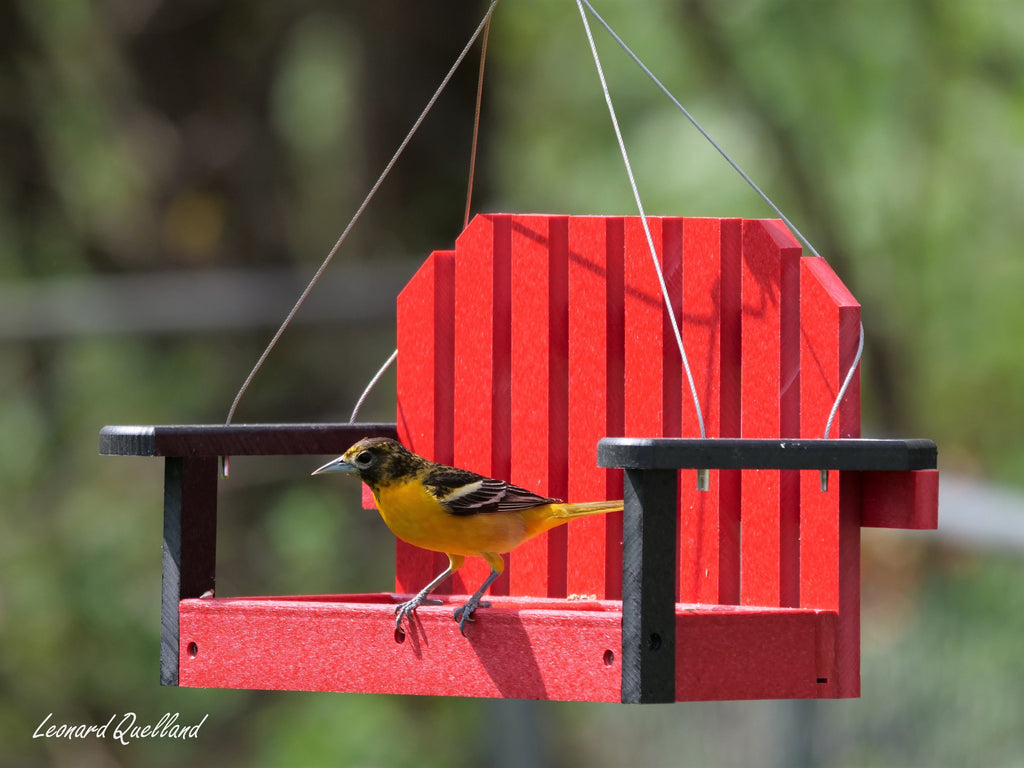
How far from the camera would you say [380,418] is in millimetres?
11781

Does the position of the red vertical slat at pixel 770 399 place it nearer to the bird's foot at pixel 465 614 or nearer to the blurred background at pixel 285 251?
the bird's foot at pixel 465 614

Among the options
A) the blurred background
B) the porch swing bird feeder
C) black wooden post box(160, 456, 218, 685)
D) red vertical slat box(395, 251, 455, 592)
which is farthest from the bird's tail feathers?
the blurred background

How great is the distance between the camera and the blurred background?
31.1ft

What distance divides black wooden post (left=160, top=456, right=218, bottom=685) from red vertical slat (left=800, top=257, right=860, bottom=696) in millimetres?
1689

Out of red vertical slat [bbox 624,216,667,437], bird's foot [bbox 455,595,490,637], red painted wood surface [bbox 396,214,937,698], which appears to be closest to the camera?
bird's foot [bbox 455,595,490,637]

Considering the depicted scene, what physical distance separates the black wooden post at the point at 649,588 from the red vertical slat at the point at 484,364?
45.9 inches

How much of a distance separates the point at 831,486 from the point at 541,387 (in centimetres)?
98

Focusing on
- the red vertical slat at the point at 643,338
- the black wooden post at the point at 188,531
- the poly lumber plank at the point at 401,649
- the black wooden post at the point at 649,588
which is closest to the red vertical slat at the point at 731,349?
the red vertical slat at the point at 643,338

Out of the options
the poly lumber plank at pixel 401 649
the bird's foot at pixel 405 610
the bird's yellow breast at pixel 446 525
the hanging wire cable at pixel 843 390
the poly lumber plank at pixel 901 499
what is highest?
the hanging wire cable at pixel 843 390

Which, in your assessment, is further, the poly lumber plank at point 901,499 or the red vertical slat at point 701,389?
the red vertical slat at point 701,389

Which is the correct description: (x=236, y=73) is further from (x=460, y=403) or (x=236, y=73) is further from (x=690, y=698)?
(x=690, y=698)

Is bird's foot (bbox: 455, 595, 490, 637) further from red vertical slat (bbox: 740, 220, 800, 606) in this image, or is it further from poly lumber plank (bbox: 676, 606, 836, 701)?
red vertical slat (bbox: 740, 220, 800, 606)

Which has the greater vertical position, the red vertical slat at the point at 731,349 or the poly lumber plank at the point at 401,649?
the red vertical slat at the point at 731,349

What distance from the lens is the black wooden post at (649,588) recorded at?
343 centimetres
